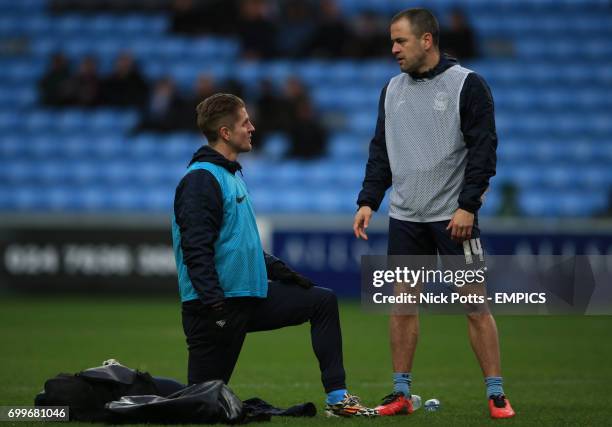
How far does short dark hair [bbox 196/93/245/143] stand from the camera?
604cm

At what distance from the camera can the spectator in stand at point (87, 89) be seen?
1972 centimetres

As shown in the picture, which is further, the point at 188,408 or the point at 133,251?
the point at 133,251

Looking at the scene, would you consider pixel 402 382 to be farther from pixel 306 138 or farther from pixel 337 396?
pixel 306 138

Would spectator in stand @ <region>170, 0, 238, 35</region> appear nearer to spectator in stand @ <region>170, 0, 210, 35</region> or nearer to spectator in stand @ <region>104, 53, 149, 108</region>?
spectator in stand @ <region>170, 0, 210, 35</region>

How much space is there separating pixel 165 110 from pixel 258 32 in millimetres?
2541

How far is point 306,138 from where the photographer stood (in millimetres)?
18578

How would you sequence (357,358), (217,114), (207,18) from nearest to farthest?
(217,114)
(357,358)
(207,18)

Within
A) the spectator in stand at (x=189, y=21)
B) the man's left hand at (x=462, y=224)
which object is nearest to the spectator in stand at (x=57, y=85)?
the spectator in stand at (x=189, y=21)

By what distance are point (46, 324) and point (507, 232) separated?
20.2ft

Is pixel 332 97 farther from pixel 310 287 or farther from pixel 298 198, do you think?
pixel 310 287

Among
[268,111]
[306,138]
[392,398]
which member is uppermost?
[268,111]

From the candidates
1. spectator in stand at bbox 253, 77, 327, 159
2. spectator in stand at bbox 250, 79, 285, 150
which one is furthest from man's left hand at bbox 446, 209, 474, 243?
spectator in stand at bbox 250, 79, 285, 150

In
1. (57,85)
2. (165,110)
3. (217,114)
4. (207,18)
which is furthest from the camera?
(207,18)

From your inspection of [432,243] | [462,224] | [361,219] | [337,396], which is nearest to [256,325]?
[337,396]
